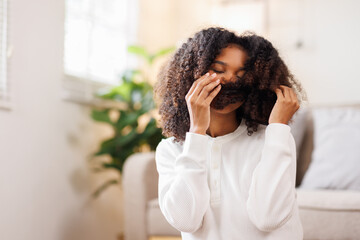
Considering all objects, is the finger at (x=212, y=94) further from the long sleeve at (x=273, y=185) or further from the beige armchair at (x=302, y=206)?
the beige armchair at (x=302, y=206)

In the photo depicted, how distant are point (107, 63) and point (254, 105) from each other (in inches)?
71.7

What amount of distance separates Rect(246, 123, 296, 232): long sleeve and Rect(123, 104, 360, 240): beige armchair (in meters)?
0.66

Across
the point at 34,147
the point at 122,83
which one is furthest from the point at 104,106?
the point at 34,147

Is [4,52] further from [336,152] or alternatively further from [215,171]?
[336,152]

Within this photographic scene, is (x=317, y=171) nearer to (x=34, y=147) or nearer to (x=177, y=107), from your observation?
(x=177, y=107)

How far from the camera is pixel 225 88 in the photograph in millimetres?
1011

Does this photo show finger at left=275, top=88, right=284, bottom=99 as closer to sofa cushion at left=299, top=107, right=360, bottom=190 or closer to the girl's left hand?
the girl's left hand

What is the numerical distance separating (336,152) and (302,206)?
41 cm

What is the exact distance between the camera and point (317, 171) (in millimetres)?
1926

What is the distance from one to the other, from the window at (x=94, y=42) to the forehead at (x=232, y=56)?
1426 millimetres

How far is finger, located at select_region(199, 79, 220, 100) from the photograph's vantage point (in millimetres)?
986

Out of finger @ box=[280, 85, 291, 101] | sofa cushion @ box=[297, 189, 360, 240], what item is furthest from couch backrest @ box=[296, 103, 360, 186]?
finger @ box=[280, 85, 291, 101]

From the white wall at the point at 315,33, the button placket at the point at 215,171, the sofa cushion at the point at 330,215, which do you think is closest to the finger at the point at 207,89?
the button placket at the point at 215,171

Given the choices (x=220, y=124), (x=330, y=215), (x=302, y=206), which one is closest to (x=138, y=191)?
(x=302, y=206)
